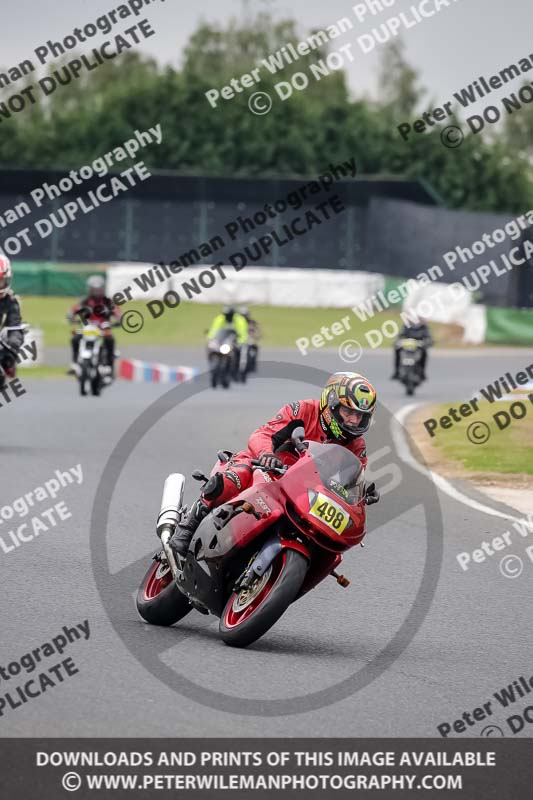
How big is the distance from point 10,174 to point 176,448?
1537 inches

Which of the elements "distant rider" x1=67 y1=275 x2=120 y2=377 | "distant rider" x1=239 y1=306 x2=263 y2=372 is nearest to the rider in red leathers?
"distant rider" x1=67 y1=275 x2=120 y2=377

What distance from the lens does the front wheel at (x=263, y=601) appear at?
6.90m

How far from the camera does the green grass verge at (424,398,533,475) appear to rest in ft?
51.6

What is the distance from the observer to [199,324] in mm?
42438

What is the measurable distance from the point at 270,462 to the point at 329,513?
44 cm

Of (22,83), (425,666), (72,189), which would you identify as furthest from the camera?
(22,83)

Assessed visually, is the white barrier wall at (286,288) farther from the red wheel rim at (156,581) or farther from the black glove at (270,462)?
the black glove at (270,462)

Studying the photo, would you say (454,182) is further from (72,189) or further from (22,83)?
(22,83)

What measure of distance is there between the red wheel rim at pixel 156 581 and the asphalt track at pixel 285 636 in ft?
0.53

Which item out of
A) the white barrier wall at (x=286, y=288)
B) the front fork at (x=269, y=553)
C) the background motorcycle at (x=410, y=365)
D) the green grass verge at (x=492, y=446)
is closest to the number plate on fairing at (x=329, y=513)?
the front fork at (x=269, y=553)

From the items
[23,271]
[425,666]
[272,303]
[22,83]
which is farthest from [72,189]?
[22,83]

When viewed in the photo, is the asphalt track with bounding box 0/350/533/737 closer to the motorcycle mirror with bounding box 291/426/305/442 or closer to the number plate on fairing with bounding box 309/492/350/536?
the number plate on fairing with bounding box 309/492/350/536

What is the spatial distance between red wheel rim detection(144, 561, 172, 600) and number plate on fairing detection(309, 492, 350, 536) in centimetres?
114
